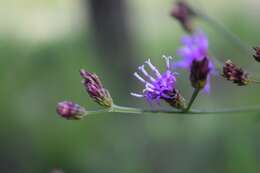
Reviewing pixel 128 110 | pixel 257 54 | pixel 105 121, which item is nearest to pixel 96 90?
pixel 128 110

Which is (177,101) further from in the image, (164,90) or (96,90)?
(96,90)

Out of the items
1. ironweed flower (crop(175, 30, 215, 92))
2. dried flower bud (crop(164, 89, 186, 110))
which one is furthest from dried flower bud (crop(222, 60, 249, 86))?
dried flower bud (crop(164, 89, 186, 110))

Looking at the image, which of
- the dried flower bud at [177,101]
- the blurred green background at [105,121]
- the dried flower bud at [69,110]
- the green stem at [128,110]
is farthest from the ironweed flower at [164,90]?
the blurred green background at [105,121]

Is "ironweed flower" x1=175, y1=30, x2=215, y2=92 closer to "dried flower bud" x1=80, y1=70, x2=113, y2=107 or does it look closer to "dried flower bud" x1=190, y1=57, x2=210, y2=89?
"dried flower bud" x1=190, y1=57, x2=210, y2=89

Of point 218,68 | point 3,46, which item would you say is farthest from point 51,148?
point 218,68

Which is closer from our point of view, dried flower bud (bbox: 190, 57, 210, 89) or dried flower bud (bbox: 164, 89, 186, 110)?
dried flower bud (bbox: 190, 57, 210, 89)

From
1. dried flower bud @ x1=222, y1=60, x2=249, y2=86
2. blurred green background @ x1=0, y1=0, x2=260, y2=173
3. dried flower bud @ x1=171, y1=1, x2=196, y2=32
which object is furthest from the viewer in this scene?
blurred green background @ x1=0, y1=0, x2=260, y2=173

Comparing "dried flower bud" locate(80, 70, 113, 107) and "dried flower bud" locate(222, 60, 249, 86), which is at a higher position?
"dried flower bud" locate(222, 60, 249, 86)

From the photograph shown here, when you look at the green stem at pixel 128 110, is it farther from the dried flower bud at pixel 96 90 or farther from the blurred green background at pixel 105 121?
the blurred green background at pixel 105 121
